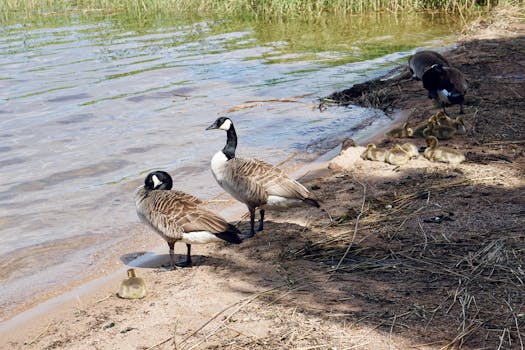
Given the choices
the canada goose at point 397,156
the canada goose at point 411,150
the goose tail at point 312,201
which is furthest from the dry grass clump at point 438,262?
the canada goose at point 411,150

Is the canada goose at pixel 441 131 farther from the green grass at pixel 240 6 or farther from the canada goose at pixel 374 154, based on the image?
the green grass at pixel 240 6

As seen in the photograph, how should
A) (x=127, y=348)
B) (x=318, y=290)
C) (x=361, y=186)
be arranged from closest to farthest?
(x=127, y=348) < (x=318, y=290) < (x=361, y=186)

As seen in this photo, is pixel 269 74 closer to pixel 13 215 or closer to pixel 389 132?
pixel 389 132

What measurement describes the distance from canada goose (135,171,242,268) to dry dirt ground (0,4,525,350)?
27 cm

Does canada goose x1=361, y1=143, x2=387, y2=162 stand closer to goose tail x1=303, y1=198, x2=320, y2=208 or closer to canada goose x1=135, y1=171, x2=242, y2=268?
goose tail x1=303, y1=198, x2=320, y2=208

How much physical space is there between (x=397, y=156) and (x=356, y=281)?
3.36 meters

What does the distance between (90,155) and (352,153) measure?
429 cm

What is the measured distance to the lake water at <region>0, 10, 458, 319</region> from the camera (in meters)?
8.48

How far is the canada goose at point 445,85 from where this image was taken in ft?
34.9

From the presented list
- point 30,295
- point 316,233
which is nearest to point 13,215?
point 30,295

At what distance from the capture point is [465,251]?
594 centimetres

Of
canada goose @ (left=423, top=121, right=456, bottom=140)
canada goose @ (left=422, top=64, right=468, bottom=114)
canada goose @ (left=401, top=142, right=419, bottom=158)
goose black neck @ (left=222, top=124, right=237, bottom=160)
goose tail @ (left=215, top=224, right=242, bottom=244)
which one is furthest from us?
canada goose @ (left=422, top=64, right=468, bottom=114)

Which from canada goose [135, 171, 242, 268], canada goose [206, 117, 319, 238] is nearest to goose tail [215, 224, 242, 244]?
canada goose [135, 171, 242, 268]

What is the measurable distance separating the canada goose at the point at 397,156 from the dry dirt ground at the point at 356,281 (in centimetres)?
15
